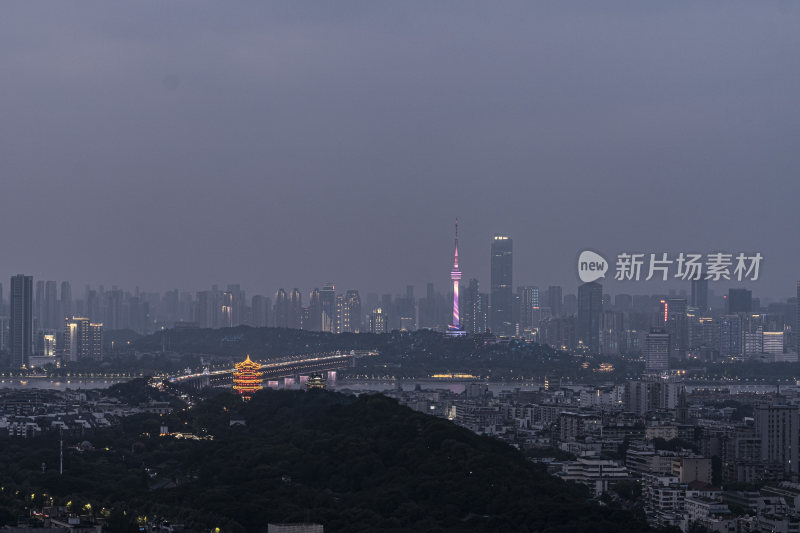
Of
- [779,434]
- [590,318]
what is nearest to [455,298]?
[590,318]

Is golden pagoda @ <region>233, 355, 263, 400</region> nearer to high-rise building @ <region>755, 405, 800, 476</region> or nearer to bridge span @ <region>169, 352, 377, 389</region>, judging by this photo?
bridge span @ <region>169, 352, 377, 389</region>

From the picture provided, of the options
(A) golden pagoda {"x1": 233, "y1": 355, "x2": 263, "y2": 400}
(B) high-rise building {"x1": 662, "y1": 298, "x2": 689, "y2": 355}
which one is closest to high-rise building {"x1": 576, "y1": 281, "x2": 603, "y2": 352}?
(B) high-rise building {"x1": 662, "y1": 298, "x2": 689, "y2": 355}

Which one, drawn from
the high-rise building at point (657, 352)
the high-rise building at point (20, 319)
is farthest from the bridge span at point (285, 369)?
the high-rise building at point (657, 352)

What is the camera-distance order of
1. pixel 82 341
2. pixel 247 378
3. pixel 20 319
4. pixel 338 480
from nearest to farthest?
pixel 338 480
pixel 247 378
pixel 20 319
pixel 82 341

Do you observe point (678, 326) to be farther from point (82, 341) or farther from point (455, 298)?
point (82, 341)

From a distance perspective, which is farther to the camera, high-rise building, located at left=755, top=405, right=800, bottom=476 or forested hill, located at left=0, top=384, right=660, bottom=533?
high-rise building, located at left=755, top=405, right=800, bottom=476

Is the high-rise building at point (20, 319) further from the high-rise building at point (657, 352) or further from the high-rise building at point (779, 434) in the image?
the high-rise building at point (779, 434)
